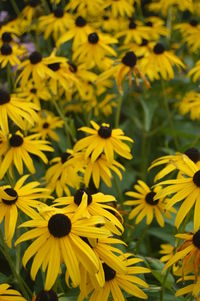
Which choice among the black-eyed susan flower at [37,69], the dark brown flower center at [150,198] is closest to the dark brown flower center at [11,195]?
the dark brown flower center at [150,198]

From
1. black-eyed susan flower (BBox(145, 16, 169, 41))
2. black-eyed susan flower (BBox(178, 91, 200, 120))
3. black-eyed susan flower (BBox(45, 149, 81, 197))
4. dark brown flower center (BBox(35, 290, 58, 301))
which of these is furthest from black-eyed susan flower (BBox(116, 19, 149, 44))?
dark brown flower center (BBox(35, 290, 58, 301))

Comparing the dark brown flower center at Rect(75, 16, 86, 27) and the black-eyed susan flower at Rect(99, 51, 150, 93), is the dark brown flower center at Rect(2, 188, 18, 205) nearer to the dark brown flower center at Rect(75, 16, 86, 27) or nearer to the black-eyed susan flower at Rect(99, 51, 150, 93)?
the black-eyed susan flower at Rect(99, 51, 150, 93)

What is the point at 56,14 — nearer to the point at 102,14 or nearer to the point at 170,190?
the point at 102,14

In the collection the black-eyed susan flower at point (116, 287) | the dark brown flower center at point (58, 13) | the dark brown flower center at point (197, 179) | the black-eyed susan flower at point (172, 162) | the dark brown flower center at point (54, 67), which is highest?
the dark brown flower center at point (58, 13)

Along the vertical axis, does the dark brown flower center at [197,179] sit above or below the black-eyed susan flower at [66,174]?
above

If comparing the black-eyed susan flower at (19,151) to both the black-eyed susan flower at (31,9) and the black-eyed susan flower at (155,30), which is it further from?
the black-eyed susan flower at (31,9)

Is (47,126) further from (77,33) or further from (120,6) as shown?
(120,6)

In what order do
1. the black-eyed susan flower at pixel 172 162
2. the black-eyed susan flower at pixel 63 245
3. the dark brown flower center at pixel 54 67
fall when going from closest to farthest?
the black-eyed susan flower at pixel 63 245, the black-eyed susan flower at pixel 172 162, the dark brown flower center at pixel 54 67

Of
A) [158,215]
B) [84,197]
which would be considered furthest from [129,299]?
[84,197]
